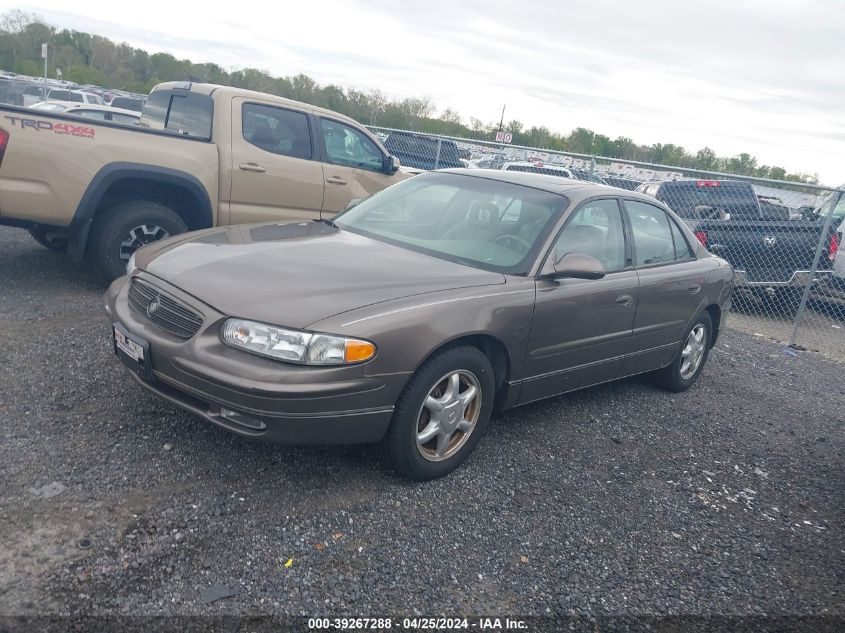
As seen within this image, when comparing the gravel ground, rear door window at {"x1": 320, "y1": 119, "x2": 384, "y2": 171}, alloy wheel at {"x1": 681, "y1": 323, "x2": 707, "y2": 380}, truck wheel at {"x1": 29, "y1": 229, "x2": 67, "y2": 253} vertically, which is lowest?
the gravel ground

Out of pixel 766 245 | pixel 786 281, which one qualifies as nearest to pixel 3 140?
pixel 766 245

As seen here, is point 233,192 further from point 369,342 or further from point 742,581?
point 742,581

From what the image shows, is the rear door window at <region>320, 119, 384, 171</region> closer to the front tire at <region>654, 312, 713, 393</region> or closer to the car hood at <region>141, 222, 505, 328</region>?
the car hood at <region>141, 222, 505, 328</region>

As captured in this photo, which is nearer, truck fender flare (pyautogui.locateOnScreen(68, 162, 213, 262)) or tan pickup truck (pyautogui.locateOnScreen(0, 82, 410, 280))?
tan pickup truck (pyautogui.locateOnScreen(0, 82, 410, 280))

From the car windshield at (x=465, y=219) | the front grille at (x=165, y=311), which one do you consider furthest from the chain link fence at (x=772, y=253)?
the front grille at (x=165, y=311)

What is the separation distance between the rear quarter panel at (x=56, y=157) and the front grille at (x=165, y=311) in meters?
2.35

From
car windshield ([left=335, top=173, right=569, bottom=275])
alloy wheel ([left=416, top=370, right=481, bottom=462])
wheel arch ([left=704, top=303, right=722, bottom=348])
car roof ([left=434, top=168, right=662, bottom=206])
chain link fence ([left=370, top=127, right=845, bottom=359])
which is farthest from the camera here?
chain link fence ([left=370, top=127, right=845, bottom=359])

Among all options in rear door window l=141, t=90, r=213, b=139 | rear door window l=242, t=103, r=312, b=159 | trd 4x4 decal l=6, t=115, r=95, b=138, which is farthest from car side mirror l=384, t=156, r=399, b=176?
trd 4x4 decal l=6, t=115, r=95, b=138

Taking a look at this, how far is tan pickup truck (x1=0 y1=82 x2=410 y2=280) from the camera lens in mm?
5559

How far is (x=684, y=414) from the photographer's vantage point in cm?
547

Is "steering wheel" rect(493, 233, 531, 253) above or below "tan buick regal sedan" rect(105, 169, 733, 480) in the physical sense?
above

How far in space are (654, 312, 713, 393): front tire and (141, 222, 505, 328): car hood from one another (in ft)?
7.79

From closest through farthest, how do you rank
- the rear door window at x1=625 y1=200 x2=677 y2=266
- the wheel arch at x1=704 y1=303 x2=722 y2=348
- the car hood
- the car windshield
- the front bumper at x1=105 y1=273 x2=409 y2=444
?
the front bumper at x1=105 y1=273 x2=409 y2=444, the car hood, the car windshield, the rear door window at x1=625 y1=200 x2=677 y2=266, the wheel arch at x1=704 y1=303 x2=722 y2=348

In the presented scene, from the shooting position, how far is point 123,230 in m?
6.10
